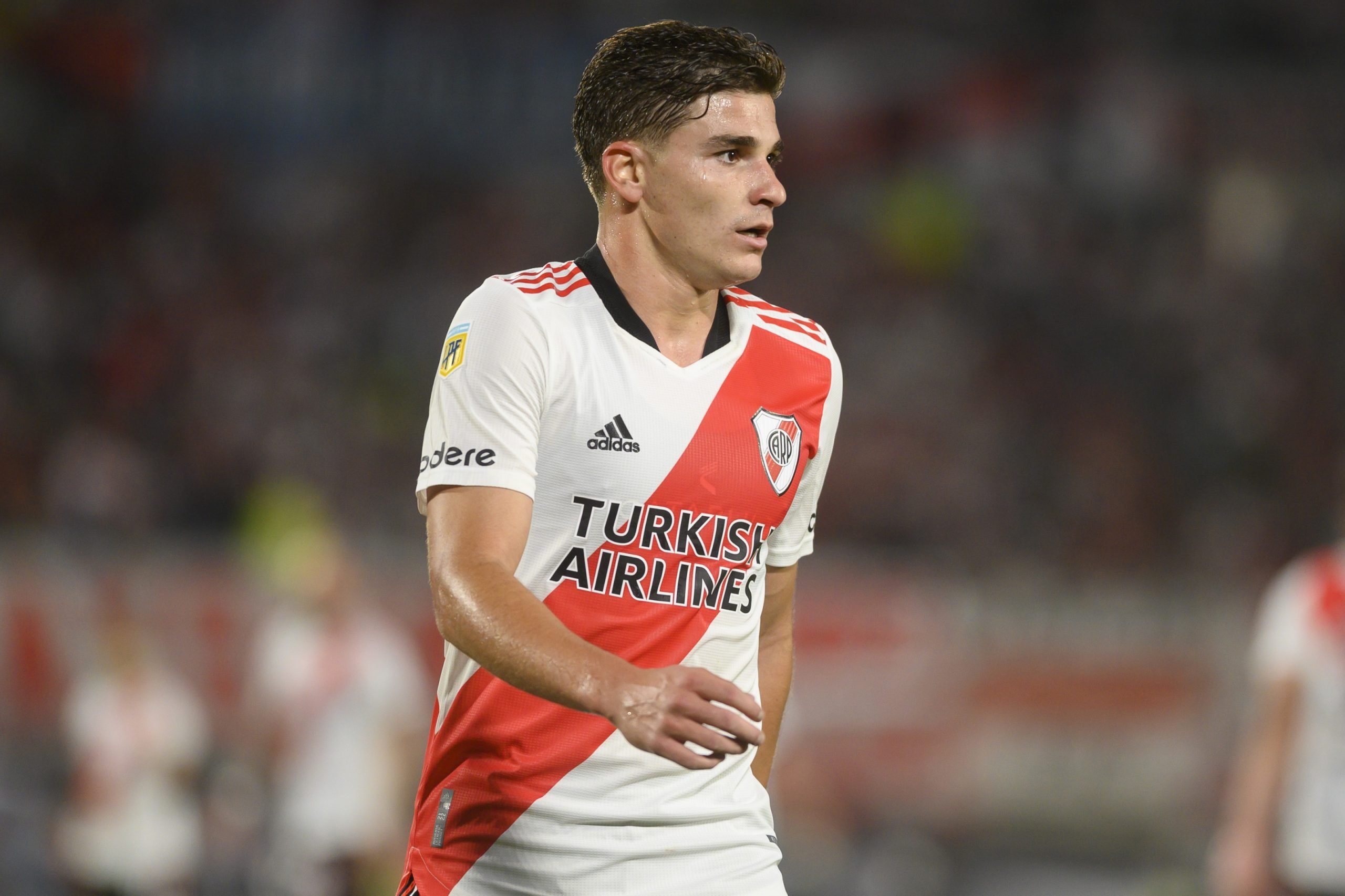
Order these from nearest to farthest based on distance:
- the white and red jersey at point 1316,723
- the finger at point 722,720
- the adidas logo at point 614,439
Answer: the finger at point 722,720, the adidas logo at point 614,439, the white and red jersey at point 1316,723

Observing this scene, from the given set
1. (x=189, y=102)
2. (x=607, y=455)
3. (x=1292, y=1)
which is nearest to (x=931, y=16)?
(x=1292, y=1)

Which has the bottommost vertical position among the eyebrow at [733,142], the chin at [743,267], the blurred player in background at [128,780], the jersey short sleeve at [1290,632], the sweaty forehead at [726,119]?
the blurred player in background at [128,780]

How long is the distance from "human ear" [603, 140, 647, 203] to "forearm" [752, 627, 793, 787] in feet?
3.27

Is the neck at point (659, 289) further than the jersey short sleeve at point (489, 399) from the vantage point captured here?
Yes

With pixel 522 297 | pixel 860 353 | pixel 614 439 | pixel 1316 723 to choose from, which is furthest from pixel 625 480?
pixel 860 353

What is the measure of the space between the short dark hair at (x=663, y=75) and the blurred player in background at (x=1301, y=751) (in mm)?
4015

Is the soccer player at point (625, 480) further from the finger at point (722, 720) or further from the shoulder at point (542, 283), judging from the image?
the finger at point (722, 720)

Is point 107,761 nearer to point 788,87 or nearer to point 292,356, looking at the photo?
point 292,356

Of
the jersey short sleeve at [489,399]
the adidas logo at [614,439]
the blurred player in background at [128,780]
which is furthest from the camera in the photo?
the blurred player in background at [128,780]

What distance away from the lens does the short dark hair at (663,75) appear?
2.98m

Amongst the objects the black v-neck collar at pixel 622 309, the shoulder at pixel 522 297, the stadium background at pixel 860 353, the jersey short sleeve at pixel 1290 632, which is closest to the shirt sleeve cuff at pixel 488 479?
the shoulder at pixel 522 297

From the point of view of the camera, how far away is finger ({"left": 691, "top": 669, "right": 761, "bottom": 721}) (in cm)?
224

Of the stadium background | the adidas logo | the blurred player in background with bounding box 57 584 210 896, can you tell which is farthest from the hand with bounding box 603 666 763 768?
the blurred player in background with bounding box 57 584 210 896

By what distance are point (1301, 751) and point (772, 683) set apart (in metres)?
3.61
